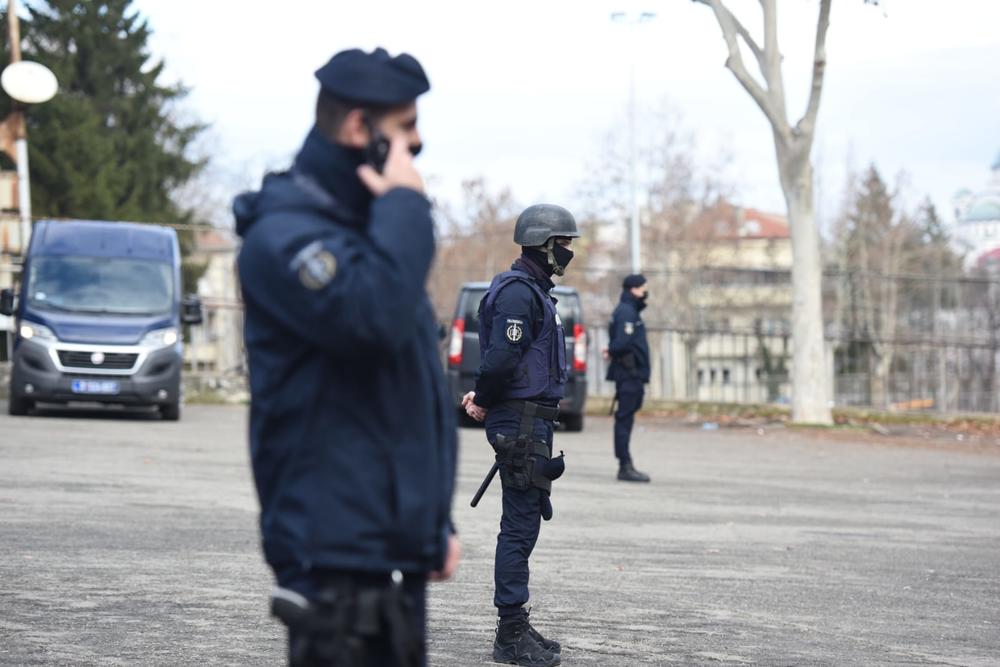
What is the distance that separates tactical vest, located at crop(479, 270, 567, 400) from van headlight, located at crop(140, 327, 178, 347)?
46.0 ft

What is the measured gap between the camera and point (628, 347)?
14727 mm

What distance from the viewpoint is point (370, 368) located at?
3.18 metres

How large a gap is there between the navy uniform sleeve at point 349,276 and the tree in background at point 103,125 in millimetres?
37525

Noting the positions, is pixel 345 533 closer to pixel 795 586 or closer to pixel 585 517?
pixel 795 586

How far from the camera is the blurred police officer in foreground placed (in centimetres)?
308

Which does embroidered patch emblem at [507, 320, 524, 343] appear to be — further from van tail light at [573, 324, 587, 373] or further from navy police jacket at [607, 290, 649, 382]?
van tail light at [573, 324, 587, 373]

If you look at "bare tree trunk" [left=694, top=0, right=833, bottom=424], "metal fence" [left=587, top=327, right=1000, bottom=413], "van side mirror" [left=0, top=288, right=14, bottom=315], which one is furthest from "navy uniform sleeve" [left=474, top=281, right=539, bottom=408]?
"metal fence" [left=587, top=327, right=1000, bottom=413]

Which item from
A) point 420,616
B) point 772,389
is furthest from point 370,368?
point 772,389

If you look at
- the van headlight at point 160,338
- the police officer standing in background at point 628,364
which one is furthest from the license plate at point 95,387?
the police officer standing in background at point 628,364

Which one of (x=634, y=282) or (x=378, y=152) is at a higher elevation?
(x=634, y=282)

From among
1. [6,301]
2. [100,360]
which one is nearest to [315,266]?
[100,360]

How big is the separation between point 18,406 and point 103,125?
25.2 m

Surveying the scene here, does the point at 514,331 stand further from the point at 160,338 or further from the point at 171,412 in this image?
the point at 171,412

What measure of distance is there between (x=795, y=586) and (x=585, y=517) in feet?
10.5
